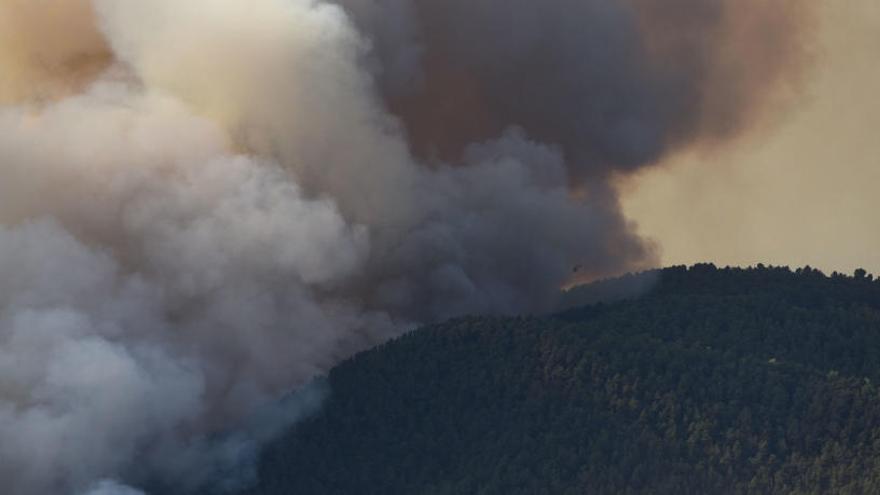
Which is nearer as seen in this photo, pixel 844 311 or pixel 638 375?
pixel 638 375

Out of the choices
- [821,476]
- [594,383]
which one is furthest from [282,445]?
[821,476]

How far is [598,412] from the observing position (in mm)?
100688

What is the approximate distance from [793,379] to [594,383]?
577cm

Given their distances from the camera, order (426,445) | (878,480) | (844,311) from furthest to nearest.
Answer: (844,311) < (426,445) < (878,480)

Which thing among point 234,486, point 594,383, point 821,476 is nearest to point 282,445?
point 234,486

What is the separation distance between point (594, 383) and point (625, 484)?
6648 millimetres

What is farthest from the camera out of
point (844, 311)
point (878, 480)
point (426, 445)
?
point (844, 311)

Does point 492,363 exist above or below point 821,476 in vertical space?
above

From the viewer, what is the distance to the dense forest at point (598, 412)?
9712 cm

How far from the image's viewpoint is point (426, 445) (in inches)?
4003

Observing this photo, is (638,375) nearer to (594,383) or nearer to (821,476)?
(594,383)

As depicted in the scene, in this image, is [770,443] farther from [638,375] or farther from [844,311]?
[844,311]

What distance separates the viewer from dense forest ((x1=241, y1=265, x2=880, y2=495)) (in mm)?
97125

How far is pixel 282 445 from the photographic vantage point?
329 ft
